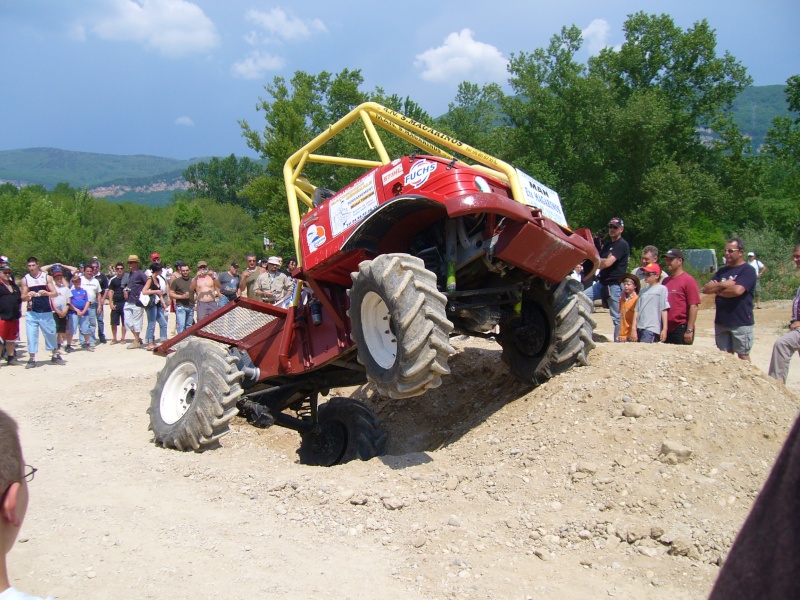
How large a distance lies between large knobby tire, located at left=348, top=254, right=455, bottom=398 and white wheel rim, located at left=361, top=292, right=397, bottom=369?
0.14m

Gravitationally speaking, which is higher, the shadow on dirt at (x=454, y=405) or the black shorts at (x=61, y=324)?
the black shorts at (x=61, y=324)

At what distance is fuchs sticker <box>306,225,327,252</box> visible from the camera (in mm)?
6340

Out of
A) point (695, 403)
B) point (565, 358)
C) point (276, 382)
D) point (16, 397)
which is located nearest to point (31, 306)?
point (16, 397)

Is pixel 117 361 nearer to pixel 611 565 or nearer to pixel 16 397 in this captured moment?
pixel 16 397

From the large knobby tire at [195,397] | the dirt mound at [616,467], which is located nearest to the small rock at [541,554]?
the dirt mound at [616,467]

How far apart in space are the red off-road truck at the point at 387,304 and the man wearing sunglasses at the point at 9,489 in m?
3.47

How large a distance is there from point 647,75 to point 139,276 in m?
30.9

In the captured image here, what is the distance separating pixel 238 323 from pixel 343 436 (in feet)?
5.66

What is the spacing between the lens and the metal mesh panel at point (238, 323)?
24.1 ft

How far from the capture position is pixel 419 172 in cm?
538

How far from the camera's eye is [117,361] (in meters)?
12.0

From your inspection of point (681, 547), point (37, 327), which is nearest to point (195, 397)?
point (681, 547)

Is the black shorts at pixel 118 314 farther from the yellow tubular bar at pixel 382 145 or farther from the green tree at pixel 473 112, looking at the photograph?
the green tree at pixel 473 112

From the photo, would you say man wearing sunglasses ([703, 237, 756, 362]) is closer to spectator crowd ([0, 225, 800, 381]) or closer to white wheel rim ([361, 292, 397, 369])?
spectator crowd ([0, 225, 800, 381])
